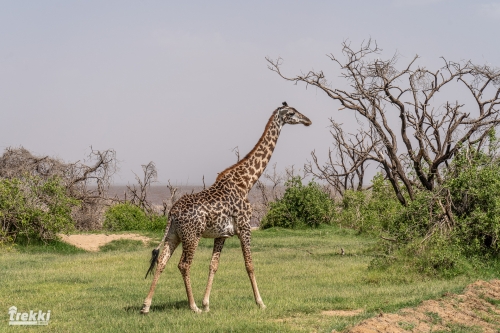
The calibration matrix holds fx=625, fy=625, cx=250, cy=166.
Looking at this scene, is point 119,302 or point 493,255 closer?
point 119,302

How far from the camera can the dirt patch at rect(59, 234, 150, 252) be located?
1961cm

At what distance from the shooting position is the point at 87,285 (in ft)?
39.7

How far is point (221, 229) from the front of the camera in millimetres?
9562

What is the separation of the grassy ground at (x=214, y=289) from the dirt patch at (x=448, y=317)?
1.39 feet

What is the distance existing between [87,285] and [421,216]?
7364mm

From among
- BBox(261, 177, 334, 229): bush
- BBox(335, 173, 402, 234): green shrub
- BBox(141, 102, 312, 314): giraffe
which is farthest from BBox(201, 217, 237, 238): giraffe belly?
BBox(261, 177, 334, 229): bush

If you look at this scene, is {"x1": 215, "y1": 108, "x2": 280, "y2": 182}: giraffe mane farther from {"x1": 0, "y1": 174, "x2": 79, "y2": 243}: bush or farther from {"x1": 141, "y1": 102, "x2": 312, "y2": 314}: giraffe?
{"x1": 0, "y1": 174, "x2": 79, "y2": 243}: bush

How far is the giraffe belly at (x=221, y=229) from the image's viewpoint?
9500 mm

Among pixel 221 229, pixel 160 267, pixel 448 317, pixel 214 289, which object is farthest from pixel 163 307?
pixel 448 317

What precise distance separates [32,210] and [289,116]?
36.6 ft

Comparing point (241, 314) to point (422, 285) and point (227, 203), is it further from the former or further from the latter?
point (422, 285)

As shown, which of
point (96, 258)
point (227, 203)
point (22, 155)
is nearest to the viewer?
point (227, 203)

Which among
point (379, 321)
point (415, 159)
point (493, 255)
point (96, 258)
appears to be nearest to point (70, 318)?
point (379, 321)

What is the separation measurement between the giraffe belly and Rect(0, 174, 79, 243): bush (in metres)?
10.7
